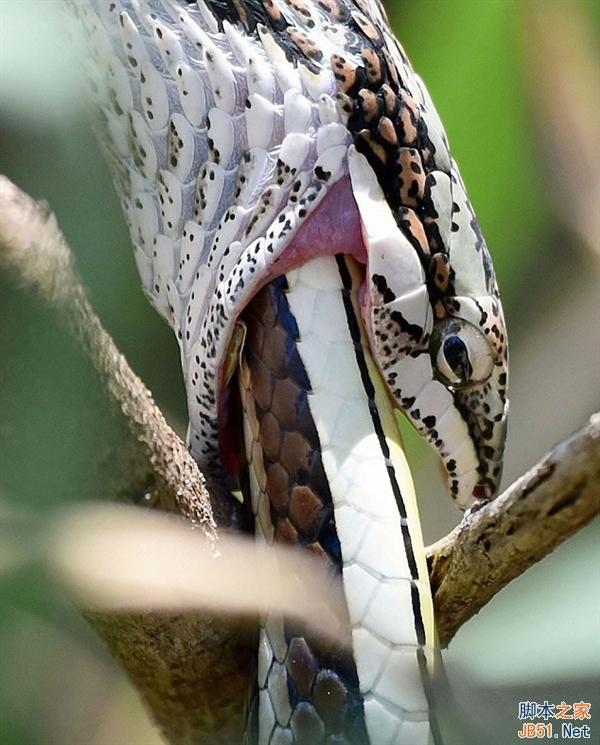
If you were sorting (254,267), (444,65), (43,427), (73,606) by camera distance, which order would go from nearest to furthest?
(43,427), (73,606), (254,267), (444,65)

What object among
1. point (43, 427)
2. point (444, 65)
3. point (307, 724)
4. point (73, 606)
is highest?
point (444, 65)

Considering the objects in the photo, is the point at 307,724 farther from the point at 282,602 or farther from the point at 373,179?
the point at 373,179

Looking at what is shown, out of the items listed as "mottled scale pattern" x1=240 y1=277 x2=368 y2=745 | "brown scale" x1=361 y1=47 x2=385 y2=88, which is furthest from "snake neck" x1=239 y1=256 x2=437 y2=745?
"brown scale" x1=361 y1=47 x2=385 y2=88

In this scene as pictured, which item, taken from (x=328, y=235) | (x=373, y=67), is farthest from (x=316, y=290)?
(x=373, y=67)

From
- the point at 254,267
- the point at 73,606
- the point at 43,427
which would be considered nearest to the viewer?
the point at 43,427

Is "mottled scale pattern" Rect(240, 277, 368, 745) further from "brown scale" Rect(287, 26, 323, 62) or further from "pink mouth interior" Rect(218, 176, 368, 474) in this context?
"brown scale" Rect(287, 26, 323, 62)

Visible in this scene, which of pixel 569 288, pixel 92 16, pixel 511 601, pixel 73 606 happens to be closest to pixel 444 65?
pixel 569 288
